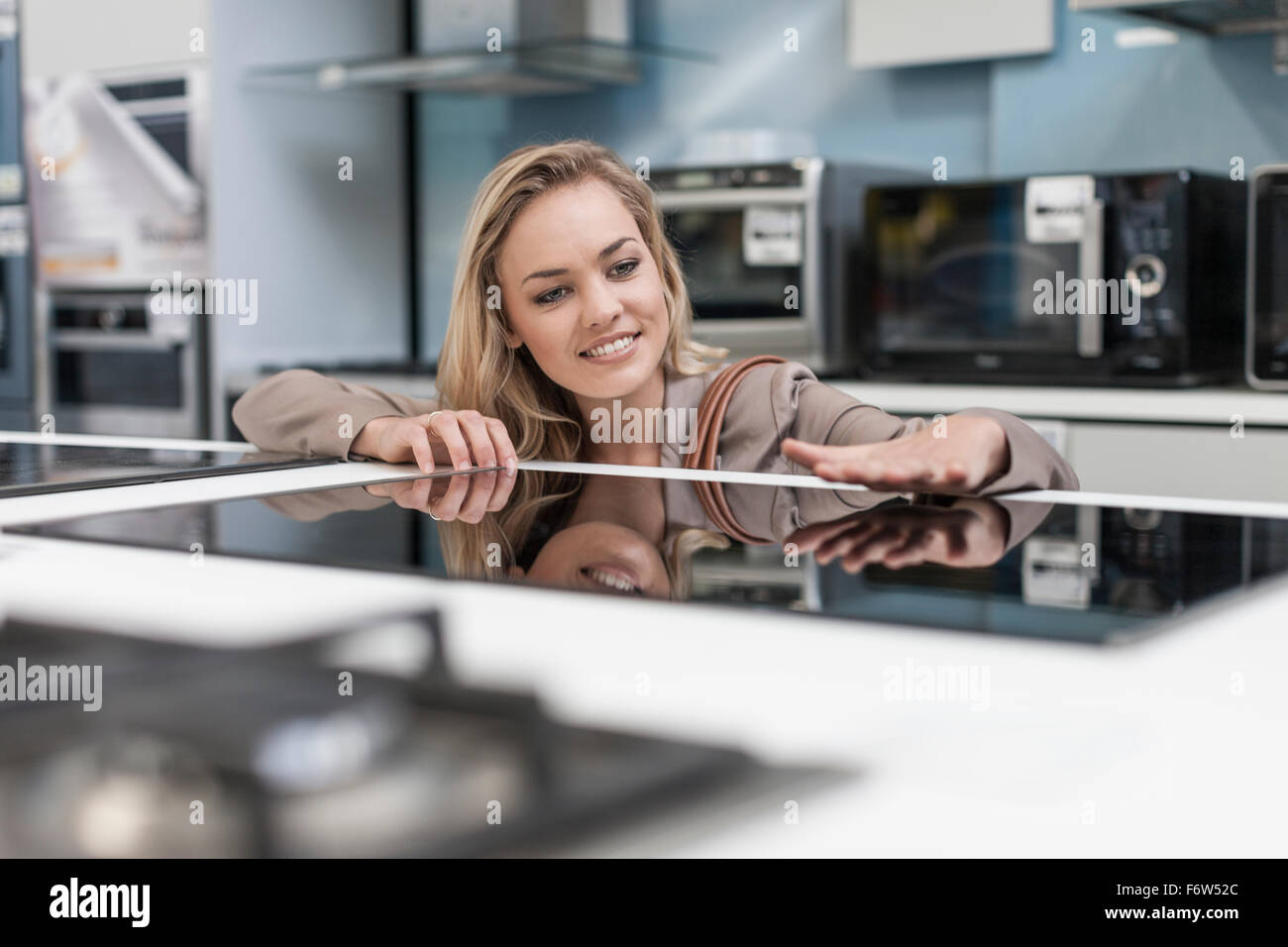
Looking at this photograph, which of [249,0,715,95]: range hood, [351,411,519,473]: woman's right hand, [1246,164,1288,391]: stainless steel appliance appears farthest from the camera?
A: [249,0,715,95]: range hood

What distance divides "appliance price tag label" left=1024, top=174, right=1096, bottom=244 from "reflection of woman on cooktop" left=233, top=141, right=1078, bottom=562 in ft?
3.30

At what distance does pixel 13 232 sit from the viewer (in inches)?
133

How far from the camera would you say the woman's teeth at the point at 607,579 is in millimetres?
617

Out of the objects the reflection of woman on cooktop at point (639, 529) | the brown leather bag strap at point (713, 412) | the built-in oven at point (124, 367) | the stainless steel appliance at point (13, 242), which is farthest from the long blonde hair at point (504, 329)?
the stainless steel appliance at point (13, 242)

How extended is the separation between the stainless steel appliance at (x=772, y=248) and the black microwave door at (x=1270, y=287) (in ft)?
2.36

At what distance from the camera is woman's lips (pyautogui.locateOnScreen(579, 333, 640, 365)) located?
4.62 ft

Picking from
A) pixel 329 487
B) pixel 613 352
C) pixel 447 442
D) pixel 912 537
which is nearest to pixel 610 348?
pixel 613 352

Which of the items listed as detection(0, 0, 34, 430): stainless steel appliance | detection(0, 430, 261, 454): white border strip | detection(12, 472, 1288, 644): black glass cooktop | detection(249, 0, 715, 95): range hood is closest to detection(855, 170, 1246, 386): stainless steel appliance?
detection(249, 0, 715, 95): range hood

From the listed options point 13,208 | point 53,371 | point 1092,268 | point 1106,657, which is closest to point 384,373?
point 53,371

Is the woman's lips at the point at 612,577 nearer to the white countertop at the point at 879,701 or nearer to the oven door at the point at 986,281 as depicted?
the white countertop at the point at 879,701

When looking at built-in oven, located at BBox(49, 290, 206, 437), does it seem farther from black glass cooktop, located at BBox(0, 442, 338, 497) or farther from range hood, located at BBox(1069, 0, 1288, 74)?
range hood, located at BBox(1069, 0, 1288, 74)

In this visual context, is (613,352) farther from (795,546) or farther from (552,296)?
(795,546)

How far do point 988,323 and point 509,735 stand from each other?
2125mm

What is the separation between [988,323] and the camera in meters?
2.44
